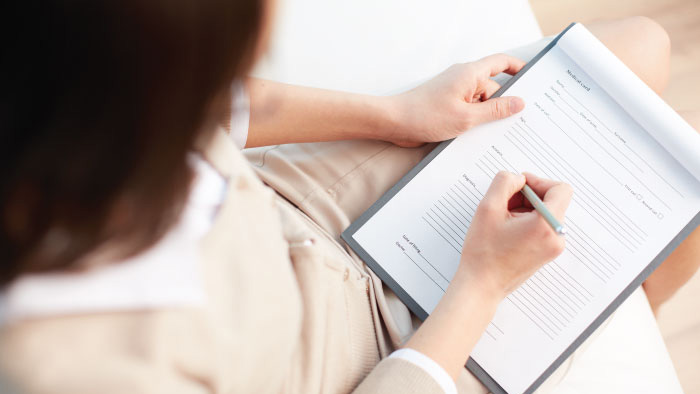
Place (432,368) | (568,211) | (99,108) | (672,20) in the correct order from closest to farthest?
(99,108), (432,368), (568,211), (672,20)

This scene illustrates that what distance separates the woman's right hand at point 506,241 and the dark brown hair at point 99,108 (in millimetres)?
362

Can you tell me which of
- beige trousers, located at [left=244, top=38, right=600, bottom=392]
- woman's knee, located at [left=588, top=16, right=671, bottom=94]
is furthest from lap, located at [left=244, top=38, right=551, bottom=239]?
woman's knee, located at [left=588, top=16, right=671, bottom=94]

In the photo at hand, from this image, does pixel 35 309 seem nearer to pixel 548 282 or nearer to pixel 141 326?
pixel 141 326

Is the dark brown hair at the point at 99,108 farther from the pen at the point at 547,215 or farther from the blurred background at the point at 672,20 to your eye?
the blurred background at the point at 672,20

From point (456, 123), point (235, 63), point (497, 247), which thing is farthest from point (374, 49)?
point (235, 63)

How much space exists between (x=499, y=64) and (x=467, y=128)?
0.10 metres

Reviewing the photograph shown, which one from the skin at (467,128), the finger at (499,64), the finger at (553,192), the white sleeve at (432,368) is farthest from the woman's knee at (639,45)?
the white sleeve at (432,368)

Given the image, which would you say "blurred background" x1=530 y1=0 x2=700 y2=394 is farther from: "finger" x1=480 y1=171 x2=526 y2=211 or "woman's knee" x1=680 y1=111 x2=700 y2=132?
"finger" x1=480 y1=171 x2=526 y2=211

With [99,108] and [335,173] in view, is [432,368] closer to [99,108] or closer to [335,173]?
[335,173]

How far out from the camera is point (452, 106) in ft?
2.15

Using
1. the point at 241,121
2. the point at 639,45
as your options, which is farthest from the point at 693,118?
the point at 241,121

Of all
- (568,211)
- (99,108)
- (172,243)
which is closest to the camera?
(99,108)

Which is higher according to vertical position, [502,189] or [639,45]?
[639,45]

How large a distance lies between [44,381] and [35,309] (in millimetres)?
45
